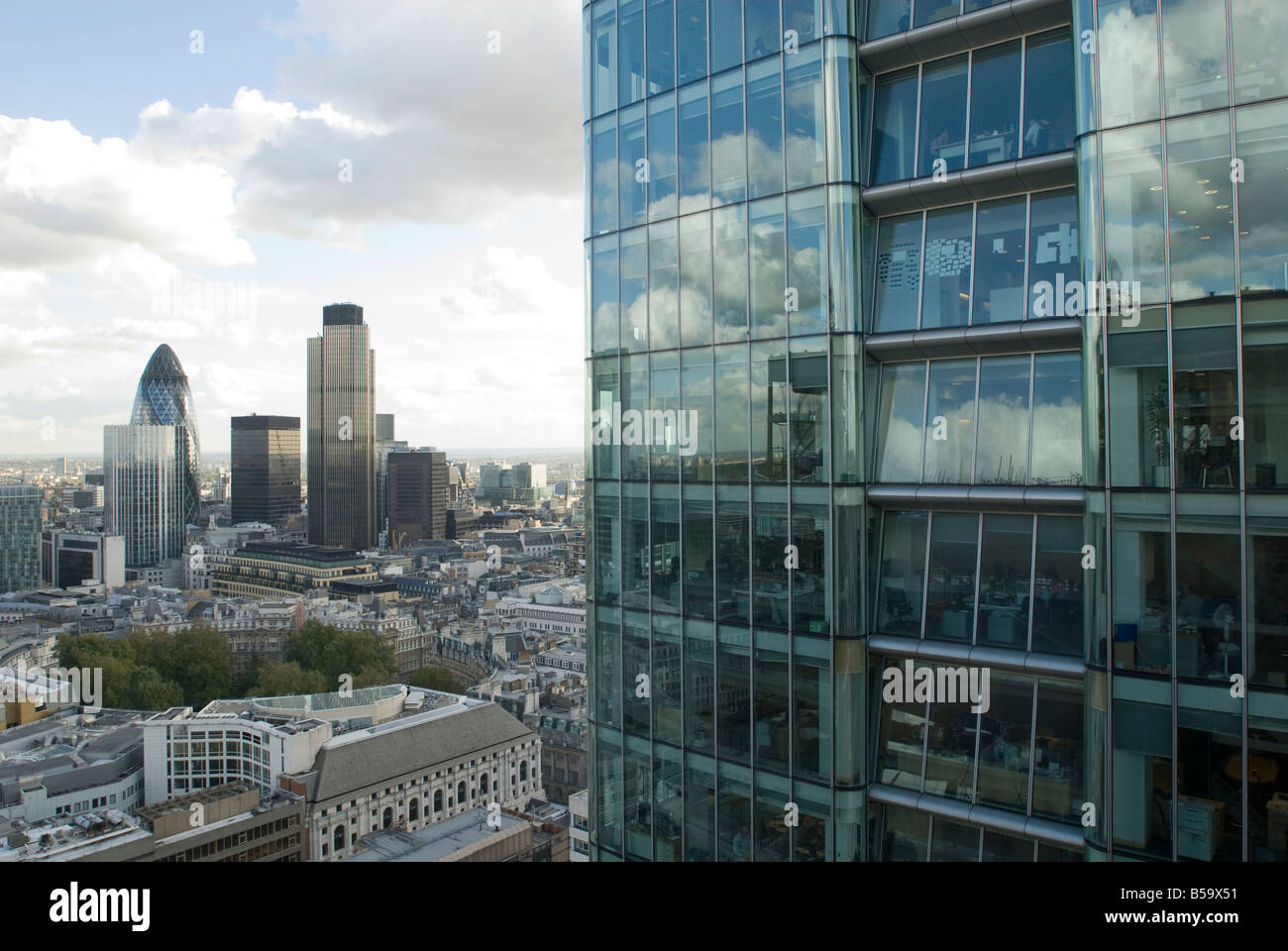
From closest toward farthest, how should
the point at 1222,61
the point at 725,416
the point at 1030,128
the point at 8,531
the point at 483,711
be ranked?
the point at 1222,61
the point at 1030,128
the point at 725,416
the point at 483,711
the point at 8,531

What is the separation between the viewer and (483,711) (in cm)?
7181

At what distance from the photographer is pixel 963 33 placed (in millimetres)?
12320

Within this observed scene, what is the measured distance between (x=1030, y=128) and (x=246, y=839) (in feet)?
179

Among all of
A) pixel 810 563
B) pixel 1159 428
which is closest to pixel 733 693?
pixel 810 563

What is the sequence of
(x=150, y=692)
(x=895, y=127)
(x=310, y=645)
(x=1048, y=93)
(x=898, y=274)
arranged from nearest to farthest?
(x=1048, y=93)
(x=898, y=274)
(x=895, y=127)
(x=150, y=692)
(x=310, y=645)

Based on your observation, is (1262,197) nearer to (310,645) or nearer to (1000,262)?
(1000,262)

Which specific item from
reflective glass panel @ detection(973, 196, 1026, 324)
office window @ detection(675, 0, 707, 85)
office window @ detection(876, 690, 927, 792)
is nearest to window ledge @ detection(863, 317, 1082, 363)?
reflective glass panel @ detection(973, 196, 1026, 324)

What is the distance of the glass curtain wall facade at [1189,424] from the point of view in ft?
31.3

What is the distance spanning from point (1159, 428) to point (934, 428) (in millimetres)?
3087

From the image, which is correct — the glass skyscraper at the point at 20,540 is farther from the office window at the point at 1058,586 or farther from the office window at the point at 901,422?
the office window at the point at 1058,586

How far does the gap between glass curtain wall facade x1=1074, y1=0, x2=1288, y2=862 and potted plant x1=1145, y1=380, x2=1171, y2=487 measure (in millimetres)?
15

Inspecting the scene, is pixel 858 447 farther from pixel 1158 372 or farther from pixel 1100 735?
pixel 1100 735

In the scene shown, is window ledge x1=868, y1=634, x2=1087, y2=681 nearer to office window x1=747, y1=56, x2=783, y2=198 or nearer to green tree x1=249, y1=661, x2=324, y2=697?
office window x1=747, y1=56, x2=783, y2=198
